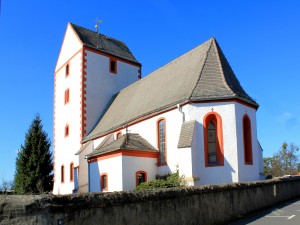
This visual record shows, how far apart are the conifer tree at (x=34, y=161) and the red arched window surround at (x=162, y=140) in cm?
1641

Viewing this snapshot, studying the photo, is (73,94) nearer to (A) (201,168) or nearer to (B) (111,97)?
(B) (111,97)

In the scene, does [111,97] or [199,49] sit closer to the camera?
[199,49]

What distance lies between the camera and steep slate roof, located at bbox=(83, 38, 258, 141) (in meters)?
20.9

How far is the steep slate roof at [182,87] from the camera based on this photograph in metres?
20.9

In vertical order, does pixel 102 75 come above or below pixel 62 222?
above

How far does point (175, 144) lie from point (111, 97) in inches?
546

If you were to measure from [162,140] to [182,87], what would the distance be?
3460 mm

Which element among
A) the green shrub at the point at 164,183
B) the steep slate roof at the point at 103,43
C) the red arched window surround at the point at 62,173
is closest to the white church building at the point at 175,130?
the green shrub at the point at 164,183

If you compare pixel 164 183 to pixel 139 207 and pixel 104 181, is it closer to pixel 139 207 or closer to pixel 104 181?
pixel 104 181

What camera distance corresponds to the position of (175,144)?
2102 cm

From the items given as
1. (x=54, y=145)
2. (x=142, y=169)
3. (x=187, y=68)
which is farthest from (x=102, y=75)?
(x=142, y=169)

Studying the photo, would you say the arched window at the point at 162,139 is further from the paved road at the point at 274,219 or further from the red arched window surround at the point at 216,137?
the paved road at the point at 274,219

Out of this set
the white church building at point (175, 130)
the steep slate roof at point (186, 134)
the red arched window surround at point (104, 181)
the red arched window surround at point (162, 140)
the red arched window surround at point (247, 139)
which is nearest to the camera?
the steep slate roof at point (186, 134)

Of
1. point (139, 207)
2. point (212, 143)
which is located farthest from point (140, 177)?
point (139, 207)
